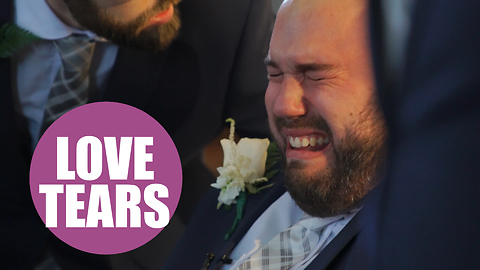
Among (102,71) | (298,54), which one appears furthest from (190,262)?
(102,71)

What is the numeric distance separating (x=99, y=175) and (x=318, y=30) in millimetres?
1018

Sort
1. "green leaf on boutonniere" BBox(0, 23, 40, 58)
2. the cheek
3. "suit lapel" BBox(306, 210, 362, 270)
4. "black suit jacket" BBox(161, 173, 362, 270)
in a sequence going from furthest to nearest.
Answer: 1. "green leaf on boutonniere" BBox(0, 23, 40, 58)
2. "black suit jacket" BBox(161, 173, 362, 270)
3. the cheek
4. "suit lapel" BBox(306, 210, 362, 270)

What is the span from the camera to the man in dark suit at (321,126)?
99 centimetres

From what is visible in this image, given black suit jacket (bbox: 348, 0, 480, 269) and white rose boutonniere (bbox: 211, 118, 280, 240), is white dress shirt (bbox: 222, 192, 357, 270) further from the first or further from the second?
black suit jacket (bbox: 348, 0, 480, 269)

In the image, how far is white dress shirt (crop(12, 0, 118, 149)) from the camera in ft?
5.76

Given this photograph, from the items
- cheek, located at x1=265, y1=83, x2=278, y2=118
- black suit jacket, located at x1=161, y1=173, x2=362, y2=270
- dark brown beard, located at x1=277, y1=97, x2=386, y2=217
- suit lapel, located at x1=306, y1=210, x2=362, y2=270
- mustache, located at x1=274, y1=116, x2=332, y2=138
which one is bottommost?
black suit jacket, located at x1=161, y1=173, x2=362, y2=270

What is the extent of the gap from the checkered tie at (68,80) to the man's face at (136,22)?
0.23 feet

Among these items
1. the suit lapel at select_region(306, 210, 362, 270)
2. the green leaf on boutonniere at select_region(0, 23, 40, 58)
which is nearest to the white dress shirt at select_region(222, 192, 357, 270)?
the suit lapel at select_region(306, 210, 362, 270)

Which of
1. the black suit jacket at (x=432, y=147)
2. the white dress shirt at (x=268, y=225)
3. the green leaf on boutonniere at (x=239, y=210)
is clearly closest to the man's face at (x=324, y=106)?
the white dress shirt at (x=268, y=225)

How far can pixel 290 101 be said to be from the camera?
105 cm

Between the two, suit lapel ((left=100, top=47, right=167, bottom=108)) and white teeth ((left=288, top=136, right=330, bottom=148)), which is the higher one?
suit lapel ((left=100, top=47, right=167, bottom=108))

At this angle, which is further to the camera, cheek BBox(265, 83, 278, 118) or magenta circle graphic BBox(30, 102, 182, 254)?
magenta circle graphic BBox(30, 102, 182, 254)

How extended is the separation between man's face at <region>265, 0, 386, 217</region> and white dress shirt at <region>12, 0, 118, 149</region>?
0.96 m

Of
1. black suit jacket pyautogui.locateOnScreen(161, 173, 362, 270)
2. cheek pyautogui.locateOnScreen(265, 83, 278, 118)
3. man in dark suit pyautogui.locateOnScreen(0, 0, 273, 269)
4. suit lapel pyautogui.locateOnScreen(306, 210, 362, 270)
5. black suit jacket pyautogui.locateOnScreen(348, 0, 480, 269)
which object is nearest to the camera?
black suit jacket pyautogui.locateOnScreen(348, 0, 480, 269)
